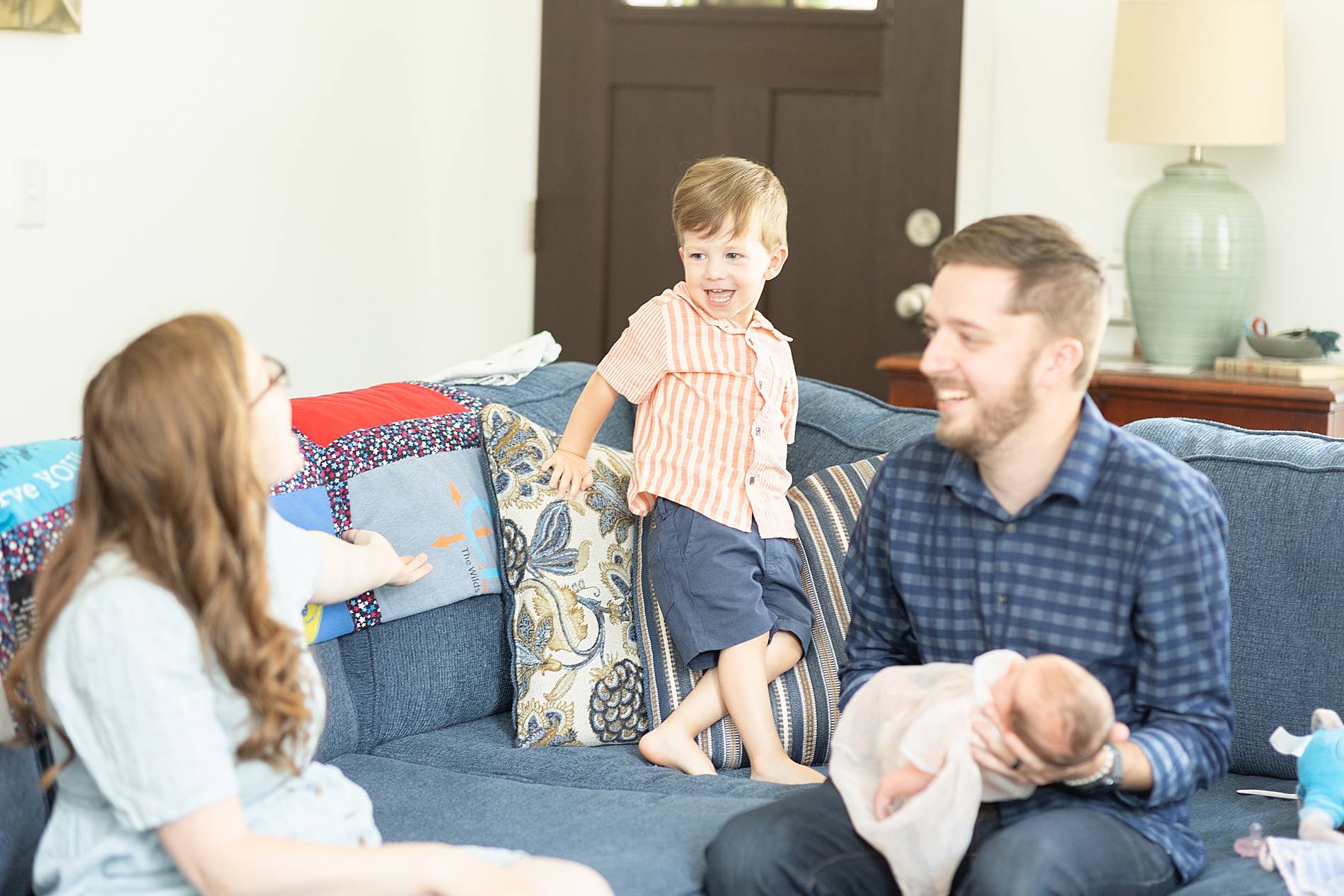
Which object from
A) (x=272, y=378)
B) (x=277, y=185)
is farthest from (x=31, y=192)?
(x=272, y=378)

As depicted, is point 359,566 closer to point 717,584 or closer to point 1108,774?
point 717,584

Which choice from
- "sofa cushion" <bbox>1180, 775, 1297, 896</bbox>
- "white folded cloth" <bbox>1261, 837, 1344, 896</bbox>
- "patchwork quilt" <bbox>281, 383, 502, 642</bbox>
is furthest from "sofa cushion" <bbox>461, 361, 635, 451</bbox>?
"white folded cloth" <bbox>1261, 837, 1344, 896</bbox>

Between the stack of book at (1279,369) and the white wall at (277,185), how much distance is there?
181 centimetres

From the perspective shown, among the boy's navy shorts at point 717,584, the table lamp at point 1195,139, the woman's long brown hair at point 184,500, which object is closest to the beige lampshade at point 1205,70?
the table lamp at point 1195,139

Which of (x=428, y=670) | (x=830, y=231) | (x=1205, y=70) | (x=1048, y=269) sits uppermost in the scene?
(x=1205, y=70)

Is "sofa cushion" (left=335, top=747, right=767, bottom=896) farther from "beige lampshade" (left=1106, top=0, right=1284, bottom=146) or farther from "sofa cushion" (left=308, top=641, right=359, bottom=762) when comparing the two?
"beige lampshade" (left=1106, top=0, right=1284, bottom=146)

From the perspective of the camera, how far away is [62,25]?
2436mm

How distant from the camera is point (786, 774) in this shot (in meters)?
1.85

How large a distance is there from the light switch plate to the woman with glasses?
4.50 ft

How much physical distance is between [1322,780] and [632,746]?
913 millimetres

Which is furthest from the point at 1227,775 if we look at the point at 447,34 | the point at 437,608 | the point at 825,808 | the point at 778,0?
the point at 447,34

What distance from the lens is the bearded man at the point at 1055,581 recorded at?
4.60 ft

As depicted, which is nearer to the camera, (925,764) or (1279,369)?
(925,764)

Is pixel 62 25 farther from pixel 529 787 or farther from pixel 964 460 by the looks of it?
pixel 964 460
